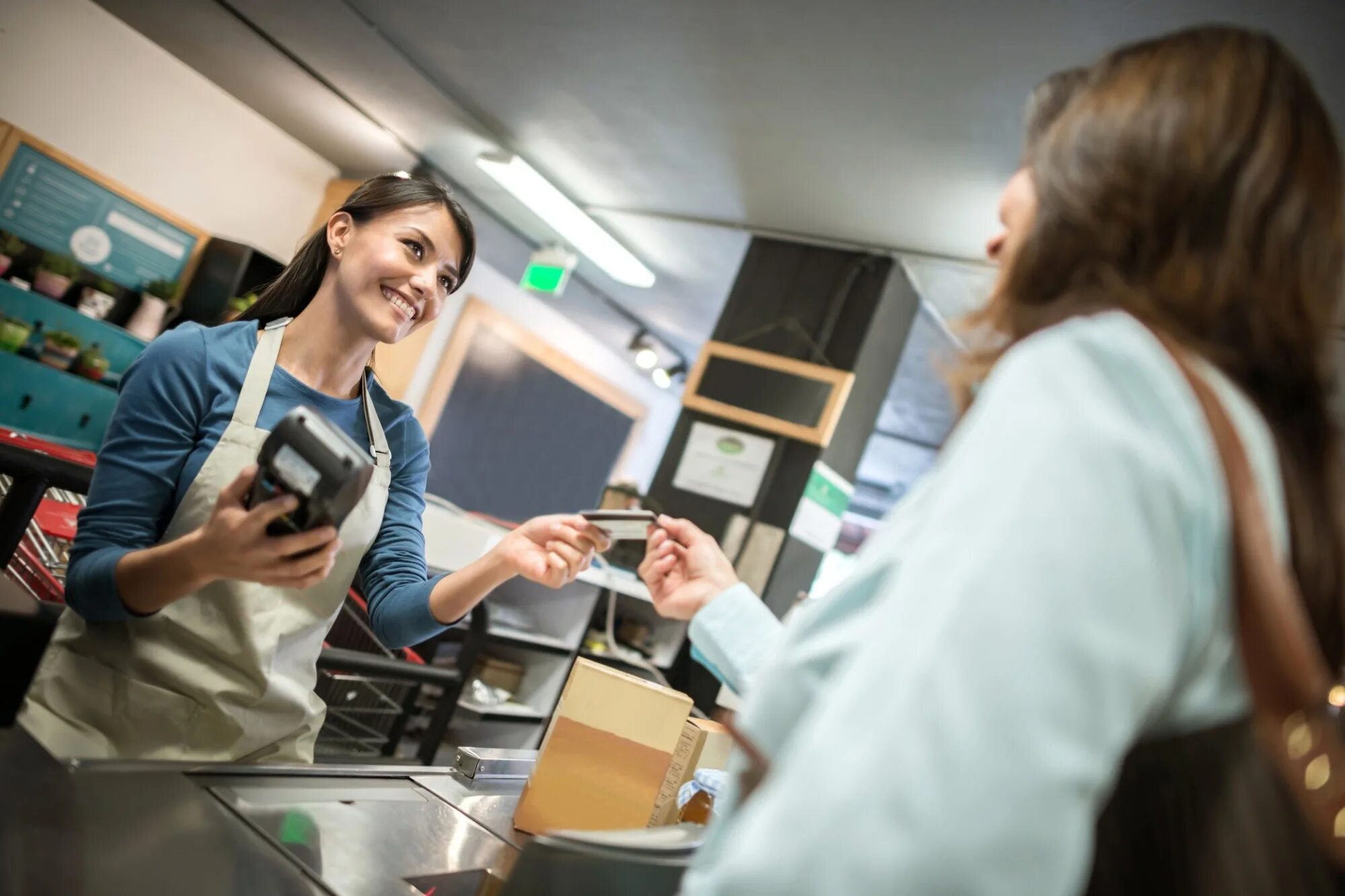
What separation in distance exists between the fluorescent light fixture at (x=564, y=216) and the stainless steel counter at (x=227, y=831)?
14.0ft

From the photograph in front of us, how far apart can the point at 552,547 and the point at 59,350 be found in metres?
4.59

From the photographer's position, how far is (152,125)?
533cm

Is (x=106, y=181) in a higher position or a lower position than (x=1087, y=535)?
higher

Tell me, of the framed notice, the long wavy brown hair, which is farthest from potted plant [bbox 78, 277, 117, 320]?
the long wavy brown hair

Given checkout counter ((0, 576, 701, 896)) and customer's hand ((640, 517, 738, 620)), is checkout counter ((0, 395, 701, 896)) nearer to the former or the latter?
checkout counter ((0, 576, 701, 896))

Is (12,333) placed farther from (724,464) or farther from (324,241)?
(324,241)

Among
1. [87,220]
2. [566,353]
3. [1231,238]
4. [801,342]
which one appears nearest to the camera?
[1231,238]

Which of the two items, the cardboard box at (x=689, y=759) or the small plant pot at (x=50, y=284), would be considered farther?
the small plant pot at (x=50, y=284)

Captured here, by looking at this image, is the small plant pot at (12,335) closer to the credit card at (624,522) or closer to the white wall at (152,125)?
the white wall at (152,125)

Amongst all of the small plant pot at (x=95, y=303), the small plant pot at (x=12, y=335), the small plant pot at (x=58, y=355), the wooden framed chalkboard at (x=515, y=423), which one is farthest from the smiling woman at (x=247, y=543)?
the wooden framed chalkboard at (x=515, y=423)

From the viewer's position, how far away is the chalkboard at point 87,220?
190 inches

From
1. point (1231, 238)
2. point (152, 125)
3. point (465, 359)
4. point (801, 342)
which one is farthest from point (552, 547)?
point (465, 359)

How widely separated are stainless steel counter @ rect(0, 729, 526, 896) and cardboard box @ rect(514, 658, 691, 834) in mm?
73

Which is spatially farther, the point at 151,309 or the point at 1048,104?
the point at 151,309
